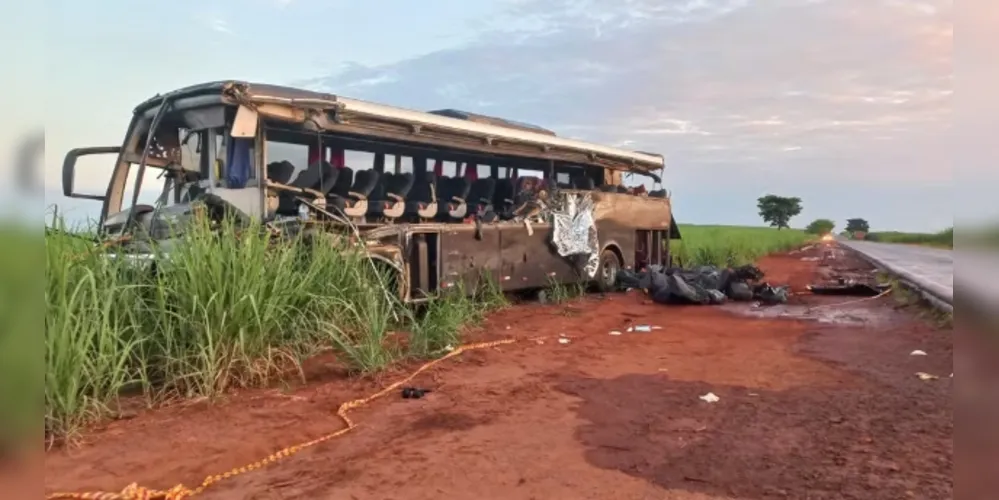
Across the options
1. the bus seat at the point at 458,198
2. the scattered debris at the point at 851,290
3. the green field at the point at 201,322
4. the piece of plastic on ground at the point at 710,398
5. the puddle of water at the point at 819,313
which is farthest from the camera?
the scattered debris at the point at 851,290

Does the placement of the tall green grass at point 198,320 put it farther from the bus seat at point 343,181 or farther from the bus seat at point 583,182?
the bus seat at point 583,182

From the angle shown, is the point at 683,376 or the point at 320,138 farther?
the point at 320,138

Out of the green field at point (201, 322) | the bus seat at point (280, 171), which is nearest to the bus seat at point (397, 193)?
the bus seat at point (280, 171)

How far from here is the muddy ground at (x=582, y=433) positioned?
3580mm

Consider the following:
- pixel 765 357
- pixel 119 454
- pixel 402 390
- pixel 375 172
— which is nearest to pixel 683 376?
pixel 765 357

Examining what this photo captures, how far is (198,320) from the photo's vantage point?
511 centimetres

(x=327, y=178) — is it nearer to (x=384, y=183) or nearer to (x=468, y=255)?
(x=384, y=183)

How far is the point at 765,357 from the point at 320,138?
5.68m

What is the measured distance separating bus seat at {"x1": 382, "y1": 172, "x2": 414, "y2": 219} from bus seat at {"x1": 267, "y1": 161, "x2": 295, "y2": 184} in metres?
1.52

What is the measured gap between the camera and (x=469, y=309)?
879cm

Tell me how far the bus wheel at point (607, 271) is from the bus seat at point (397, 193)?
15.4ft

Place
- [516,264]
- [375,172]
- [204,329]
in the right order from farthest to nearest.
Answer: [516,264], [375,172], [204,329]

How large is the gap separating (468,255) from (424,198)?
1.20 meters
